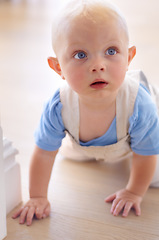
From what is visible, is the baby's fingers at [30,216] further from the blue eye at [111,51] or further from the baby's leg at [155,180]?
the blue eye at [111,51]

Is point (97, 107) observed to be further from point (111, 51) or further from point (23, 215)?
point (23, 215)

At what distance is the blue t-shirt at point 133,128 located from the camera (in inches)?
41.0

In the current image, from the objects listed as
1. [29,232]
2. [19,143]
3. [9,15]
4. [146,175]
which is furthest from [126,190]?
[9,15]

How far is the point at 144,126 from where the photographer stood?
1.04 meters

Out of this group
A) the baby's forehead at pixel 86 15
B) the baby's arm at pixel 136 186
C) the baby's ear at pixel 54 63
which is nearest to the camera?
the baby's forehead at pixel 86 15

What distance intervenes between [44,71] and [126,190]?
108 cm

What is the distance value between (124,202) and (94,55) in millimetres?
Answer: 452

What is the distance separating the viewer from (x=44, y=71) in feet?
6.79

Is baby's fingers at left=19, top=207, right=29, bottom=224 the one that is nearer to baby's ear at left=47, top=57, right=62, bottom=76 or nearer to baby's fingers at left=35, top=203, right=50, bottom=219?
baby's fingers at left=35, top=203, right=50, bottom=219

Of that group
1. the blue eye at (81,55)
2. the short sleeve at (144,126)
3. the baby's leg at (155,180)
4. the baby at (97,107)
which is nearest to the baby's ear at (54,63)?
the baby at (97,107)

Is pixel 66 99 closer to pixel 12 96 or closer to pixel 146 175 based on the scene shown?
pixel 146 175

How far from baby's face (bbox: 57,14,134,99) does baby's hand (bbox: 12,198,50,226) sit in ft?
1.20

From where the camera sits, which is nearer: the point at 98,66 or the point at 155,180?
the point at 98,66

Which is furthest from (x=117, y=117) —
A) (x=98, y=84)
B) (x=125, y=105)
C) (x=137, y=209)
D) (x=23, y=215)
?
(x=23, y=215)
